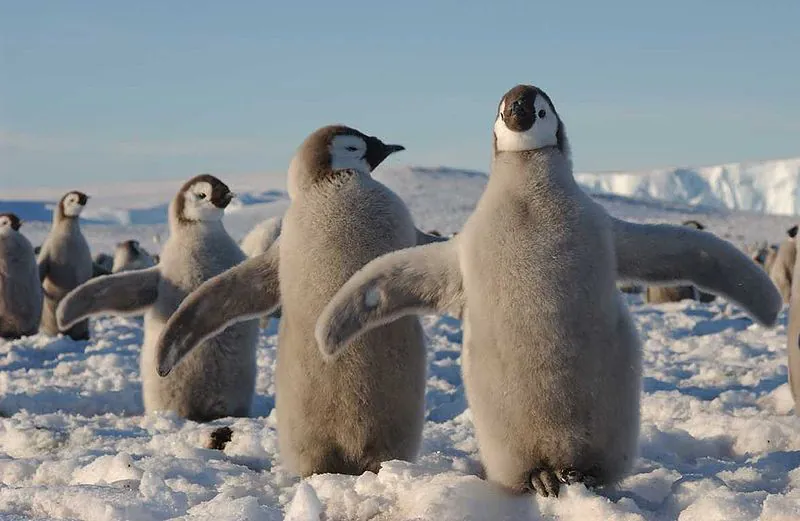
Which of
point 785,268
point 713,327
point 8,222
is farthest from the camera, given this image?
point 785,268

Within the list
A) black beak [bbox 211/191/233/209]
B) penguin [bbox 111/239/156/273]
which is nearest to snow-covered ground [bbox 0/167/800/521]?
black beak [bbox 211/191/233/209]

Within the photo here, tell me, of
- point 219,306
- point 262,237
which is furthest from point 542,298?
point 262,237

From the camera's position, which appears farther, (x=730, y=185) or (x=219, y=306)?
(x=730, y=185)

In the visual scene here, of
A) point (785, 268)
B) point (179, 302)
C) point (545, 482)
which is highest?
point (179, 302)

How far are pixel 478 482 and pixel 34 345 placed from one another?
345 inches

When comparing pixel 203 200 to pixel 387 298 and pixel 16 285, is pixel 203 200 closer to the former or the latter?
pixel 387 298

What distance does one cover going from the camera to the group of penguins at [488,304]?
3.31m

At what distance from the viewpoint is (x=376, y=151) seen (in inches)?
179

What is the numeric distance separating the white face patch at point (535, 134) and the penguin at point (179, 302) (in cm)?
314

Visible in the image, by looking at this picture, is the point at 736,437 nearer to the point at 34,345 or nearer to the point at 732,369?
the point at 732,369

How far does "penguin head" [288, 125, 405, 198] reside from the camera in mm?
4340

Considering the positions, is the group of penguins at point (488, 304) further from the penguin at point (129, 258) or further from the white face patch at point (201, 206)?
the penguin at point (129, 258)

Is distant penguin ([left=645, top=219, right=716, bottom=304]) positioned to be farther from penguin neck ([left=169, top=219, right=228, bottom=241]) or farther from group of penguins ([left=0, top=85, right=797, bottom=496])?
group of penguins ([left=0, top=85, right=797, bottom=496])

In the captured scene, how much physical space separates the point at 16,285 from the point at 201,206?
18.7ft
